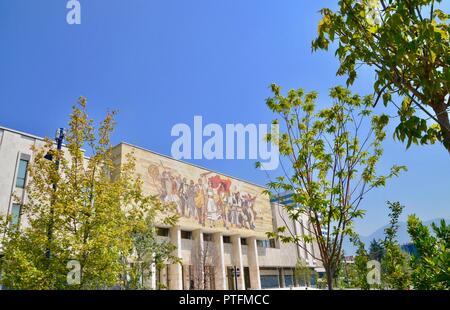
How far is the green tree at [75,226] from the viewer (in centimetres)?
1089

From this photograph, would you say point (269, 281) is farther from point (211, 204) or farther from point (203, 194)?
point (203, 194)

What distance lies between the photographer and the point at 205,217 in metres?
43.6

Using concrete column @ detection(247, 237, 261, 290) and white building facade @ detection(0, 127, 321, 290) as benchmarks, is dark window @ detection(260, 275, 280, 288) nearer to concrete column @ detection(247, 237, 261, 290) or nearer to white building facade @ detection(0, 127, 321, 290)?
white building facade @ detection(0, 127, 321, 290)

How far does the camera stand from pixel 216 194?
46531 mm

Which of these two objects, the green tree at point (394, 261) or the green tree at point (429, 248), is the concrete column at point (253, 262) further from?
the green tree at point (429, 248)

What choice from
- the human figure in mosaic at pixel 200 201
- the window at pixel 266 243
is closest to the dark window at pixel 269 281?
the window at pixel 266 243

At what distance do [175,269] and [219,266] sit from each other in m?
7.66

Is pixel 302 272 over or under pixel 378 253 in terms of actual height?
under
